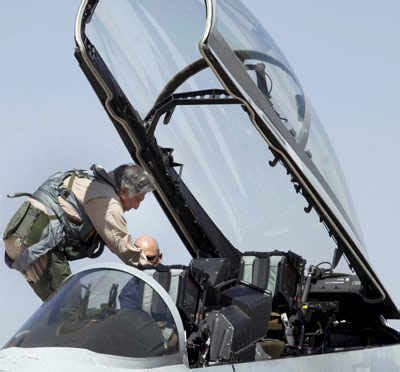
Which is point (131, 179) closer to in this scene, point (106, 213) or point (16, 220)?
point (106, 213)

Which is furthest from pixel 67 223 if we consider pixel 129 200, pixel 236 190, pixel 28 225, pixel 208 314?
pixel 208 314

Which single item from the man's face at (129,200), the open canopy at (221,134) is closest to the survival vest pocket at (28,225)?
the man's face at (129,200)

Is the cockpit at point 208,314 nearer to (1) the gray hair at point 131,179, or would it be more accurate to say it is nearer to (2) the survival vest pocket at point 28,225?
(1) the gray hair at point 131,179

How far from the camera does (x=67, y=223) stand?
8859 mm

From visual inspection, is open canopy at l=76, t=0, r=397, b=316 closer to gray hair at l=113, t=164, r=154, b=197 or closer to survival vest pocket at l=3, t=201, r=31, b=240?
gray hair at l=113, t=164, r=154, b=197

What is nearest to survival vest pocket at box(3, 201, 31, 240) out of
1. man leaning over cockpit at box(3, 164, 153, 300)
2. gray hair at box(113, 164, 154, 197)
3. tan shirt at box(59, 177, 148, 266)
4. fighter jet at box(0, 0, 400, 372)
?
man leaning over cockpit at box(3, 164, 153, 300)

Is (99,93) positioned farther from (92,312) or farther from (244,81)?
(92,312)

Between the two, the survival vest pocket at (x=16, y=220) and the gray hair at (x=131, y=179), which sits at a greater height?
the survival vest pocket at (x=16, y=220)

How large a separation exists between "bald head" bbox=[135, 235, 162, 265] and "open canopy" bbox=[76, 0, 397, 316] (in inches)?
14.1

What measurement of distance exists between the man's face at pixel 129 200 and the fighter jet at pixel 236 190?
0.64m

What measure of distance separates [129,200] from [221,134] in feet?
3.07

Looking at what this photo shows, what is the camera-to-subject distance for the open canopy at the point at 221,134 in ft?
28.7

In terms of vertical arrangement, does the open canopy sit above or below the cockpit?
above

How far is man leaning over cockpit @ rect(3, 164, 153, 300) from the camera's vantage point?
28.7 feet
